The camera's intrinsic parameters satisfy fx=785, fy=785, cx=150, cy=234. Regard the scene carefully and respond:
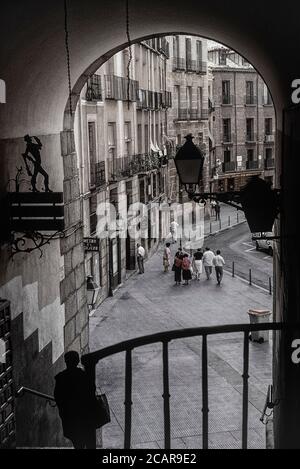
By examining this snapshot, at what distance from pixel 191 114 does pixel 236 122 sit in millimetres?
9612

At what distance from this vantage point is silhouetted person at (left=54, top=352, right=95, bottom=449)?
596 cm

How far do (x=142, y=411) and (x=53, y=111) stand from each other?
211 inches

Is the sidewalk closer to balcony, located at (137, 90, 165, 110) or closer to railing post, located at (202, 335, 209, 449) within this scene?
railing post, located at (202, 335, 209, 449)

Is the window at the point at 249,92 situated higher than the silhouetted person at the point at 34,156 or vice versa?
the window at the point at 249,92

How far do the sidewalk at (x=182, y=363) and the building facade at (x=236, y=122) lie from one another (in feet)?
86.7

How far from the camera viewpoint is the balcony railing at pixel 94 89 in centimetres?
2280

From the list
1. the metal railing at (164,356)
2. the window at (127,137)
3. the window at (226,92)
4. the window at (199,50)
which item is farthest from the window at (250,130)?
the metal railing at (164,356)

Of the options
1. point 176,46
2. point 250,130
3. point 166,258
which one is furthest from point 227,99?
point 166,258

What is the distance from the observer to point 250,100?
55.2 m

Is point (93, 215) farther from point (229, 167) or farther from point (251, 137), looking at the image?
point (251, 137)

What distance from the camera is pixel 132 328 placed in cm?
2070

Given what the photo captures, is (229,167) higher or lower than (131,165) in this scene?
lower

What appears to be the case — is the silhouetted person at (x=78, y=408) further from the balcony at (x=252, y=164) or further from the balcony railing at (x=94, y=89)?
the balcony at (x=252, y=164)
